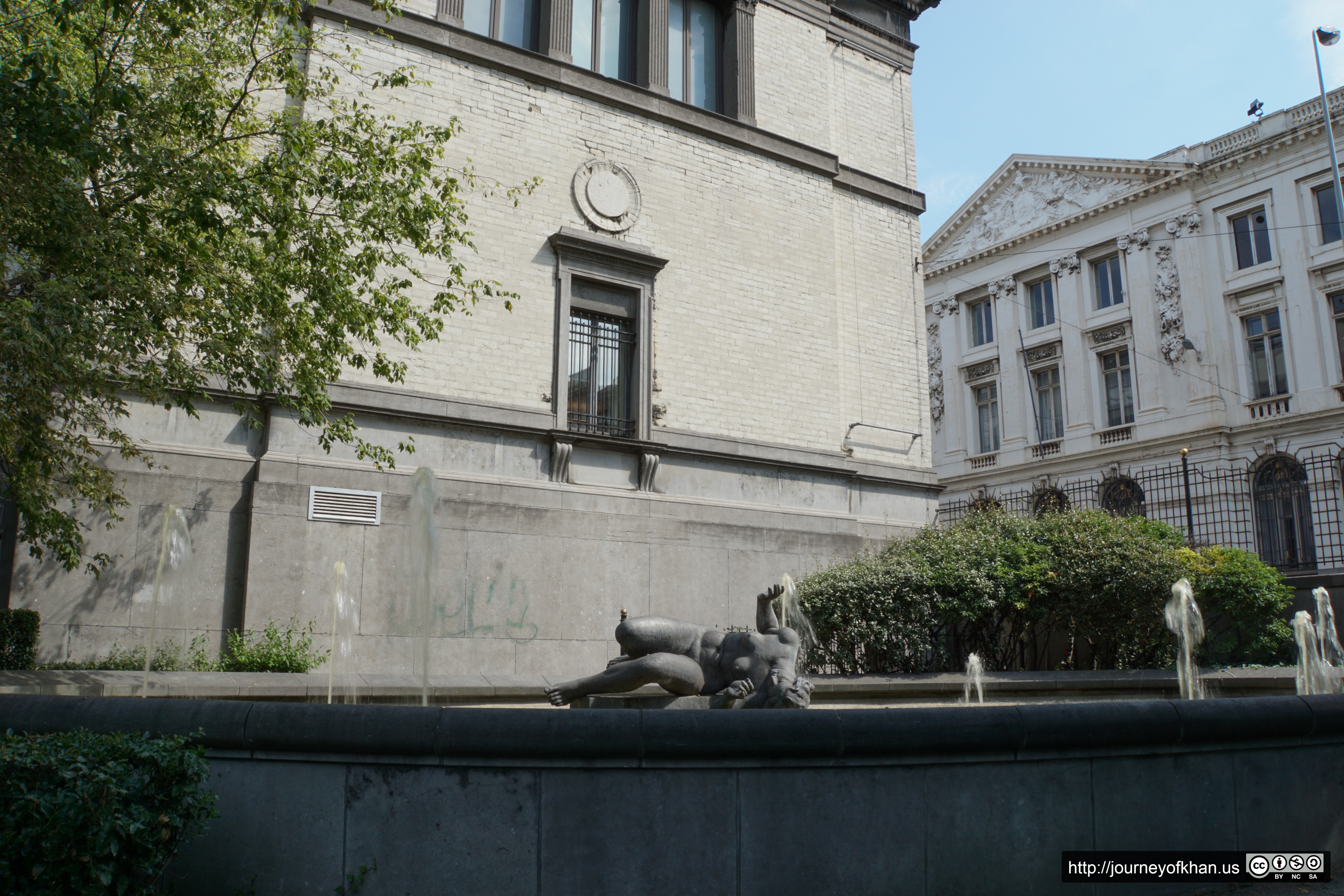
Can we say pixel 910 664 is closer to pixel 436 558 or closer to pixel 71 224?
pixel 436 558

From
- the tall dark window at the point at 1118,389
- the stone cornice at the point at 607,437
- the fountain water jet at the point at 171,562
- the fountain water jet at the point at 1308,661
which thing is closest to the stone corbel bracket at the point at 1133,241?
the tall dark window at the point at 1118,389

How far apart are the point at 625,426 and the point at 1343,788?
12.2 m

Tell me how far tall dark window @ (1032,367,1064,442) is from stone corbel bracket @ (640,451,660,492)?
2975 centimetres

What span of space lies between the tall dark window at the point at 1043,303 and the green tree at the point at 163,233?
35.8 meters

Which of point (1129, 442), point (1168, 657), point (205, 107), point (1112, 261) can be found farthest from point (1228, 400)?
point (205, 107)

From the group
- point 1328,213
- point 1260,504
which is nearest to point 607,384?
point 1260,504

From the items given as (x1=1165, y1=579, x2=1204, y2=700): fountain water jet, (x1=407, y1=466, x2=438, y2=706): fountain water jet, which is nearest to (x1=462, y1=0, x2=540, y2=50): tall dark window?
(x1=407, y1=466, x2=438, y2=706): fountain water jet

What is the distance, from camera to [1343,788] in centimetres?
586

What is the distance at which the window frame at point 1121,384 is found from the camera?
37.7 meters

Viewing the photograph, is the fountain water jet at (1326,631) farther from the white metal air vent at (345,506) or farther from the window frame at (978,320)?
the window frame at (978,320)

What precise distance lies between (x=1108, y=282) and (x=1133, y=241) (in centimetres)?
210

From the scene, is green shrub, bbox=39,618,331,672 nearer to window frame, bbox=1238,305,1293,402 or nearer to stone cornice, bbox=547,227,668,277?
stone cornice, bbox=547,227,668,277

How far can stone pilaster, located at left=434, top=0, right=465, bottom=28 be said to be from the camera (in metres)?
16.0

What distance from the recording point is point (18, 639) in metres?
10.6
